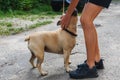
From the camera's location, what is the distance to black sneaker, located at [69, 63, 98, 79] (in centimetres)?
495

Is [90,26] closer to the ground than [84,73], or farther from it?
farther from it

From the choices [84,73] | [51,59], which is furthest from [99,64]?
[51,59]

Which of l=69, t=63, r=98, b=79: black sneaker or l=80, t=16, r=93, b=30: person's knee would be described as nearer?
l=80, t=16, r=93, b=30: person's knee

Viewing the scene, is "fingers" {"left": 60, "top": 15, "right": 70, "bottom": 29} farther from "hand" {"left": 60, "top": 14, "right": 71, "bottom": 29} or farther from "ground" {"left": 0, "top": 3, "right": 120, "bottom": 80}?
"ground" {"left": 0, "top": 3, "right": 120, "bottom": 80}

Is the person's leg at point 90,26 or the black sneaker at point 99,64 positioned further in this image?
the black sneaker at point 99,64

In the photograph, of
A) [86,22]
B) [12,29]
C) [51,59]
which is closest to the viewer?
[86,22]

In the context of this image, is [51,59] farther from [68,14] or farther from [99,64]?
[68,14]

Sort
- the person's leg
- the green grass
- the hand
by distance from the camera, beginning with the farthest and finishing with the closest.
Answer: the green grass, the hand, the person's leg

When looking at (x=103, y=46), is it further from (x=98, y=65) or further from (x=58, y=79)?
(x=58, y=79)

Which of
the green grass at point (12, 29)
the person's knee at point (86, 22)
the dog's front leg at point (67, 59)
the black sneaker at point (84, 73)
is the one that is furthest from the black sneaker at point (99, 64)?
the green grass at point (12, 29)

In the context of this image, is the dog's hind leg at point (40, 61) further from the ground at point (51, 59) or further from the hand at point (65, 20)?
the hand at point (65, 20)

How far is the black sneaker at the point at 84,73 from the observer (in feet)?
16.2

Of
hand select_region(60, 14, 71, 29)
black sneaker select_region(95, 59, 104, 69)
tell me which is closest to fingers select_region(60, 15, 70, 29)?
hand select_region(60, 14, 71, 29)

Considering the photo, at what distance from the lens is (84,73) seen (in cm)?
495
